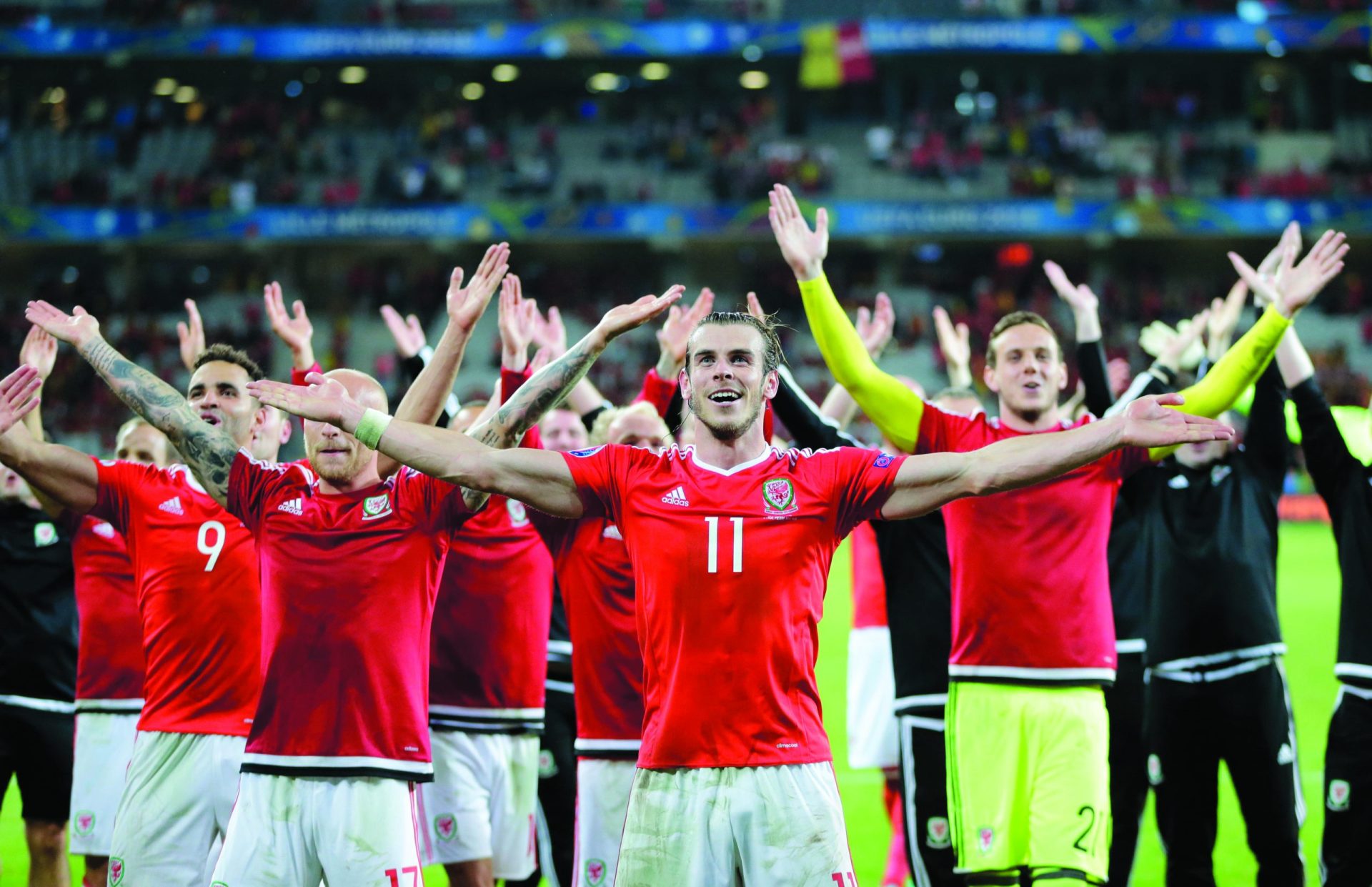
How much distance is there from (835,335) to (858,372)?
7.6 inches

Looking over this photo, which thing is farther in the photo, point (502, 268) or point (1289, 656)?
point (1289, 656)

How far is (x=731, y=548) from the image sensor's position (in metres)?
4.52

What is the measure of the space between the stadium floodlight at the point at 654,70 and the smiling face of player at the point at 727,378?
137 ft

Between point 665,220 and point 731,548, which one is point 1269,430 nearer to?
point 731,548

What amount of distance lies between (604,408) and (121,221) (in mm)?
36300

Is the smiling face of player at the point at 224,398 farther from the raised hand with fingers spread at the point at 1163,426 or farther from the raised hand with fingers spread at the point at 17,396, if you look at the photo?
the raised hand with fingers spread at the point at 1163,426

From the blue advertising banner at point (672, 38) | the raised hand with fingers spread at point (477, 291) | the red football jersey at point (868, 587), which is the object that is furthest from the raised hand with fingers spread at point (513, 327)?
the blue advertising banner at point (672, 38)

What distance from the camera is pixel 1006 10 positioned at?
4384cm

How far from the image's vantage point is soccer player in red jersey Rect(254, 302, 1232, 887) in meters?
4.33

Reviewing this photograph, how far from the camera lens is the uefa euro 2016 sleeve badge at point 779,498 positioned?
15.1 feet

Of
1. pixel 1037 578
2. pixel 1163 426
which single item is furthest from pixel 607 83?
pixel 1163 426

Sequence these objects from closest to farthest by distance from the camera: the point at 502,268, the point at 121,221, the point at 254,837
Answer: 1. the point at 254,837
2. the point at 502,268
3. the point at 121,221

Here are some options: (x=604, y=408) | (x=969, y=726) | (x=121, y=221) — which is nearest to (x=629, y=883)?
(x=969, y=726)

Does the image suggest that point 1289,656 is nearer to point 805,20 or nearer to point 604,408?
point 604,408
